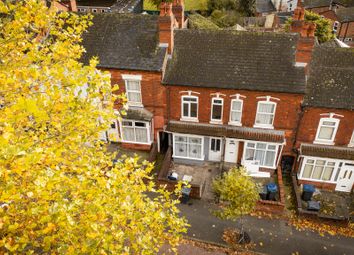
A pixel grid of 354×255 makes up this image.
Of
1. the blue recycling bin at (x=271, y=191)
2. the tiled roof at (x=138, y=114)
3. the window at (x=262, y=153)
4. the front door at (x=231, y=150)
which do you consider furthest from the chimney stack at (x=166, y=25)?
the blue recycling bin at (x=271, y=191)

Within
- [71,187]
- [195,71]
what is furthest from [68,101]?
[195,71]

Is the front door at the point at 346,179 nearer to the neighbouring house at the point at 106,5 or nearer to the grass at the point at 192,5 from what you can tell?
the neighbouring house at the point at 106,5

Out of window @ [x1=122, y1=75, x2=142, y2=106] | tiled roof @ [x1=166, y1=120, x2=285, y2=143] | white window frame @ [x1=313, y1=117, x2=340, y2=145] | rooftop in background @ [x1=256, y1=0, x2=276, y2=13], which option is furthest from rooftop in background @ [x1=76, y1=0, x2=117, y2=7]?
white window frame @ [x1=313, y1=117, x2=340, y2=145]

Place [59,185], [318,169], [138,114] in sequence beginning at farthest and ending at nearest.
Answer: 1. [138,114]
2. [318,169]
3. [59,185]

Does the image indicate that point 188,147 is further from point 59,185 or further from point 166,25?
point 59,185

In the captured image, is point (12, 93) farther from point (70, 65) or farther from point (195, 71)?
point (195, 71)

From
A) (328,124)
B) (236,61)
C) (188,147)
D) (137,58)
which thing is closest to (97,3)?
(137,58)
